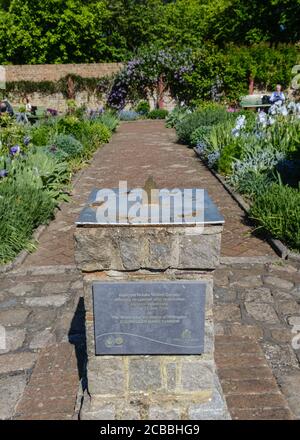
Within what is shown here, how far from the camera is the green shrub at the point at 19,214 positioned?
4801mm

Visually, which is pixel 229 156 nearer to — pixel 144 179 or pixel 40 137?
pixel 144 179

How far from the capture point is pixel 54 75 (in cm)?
2422

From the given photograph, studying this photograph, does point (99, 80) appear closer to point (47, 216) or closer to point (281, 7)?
point (281, 7)

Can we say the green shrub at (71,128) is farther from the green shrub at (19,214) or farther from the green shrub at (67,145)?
the green shrub at (19,214)

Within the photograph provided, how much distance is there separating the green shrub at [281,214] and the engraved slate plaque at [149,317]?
105 inches

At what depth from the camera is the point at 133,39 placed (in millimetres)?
28266

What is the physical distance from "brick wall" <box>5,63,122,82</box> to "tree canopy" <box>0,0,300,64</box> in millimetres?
2813

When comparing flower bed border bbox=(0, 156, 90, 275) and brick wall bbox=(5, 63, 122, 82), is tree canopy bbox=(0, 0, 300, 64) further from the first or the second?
flower bed border bbox=(0, 156, 90, 275)

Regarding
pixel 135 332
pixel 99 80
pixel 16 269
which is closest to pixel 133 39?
pixel 99 80

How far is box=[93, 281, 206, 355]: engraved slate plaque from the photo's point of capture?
2293 mm

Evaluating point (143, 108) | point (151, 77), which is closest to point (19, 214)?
point (143, 108)

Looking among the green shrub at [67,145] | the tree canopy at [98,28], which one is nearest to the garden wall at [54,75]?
the tree canopy at [98,28]

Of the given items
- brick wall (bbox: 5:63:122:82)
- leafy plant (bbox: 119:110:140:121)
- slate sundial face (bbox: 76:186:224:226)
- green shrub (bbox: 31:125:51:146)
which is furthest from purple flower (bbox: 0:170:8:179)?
brick wall (bbox: 5:63:122:82)

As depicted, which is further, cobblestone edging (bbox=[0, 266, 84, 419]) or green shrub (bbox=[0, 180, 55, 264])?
green shrub (bbox=[0, 180, 55, 264])
